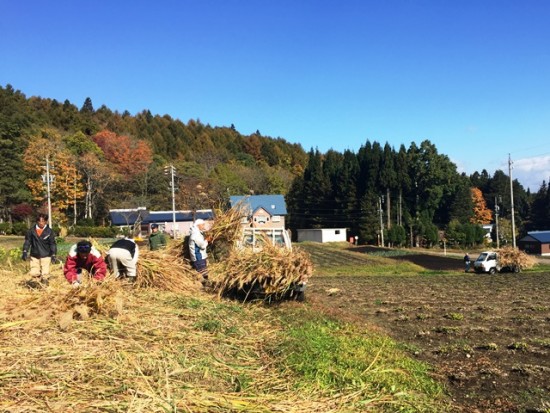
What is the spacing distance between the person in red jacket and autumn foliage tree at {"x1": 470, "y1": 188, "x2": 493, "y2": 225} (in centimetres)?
8484

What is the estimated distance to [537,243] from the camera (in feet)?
188

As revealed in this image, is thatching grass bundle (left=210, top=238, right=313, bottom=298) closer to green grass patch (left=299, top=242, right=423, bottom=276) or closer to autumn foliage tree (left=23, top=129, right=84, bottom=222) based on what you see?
green grass patch (left=299, top=242, right=423, bottom=276)

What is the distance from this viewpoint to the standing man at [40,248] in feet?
25.9

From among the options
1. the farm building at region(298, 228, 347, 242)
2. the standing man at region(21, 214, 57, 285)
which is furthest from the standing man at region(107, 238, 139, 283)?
the farm building at region(298, 228, 347, 242)

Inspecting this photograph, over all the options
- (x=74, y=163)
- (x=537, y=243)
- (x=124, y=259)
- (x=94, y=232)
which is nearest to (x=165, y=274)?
(x=124, y=259)

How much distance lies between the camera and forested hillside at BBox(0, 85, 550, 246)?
5450cm

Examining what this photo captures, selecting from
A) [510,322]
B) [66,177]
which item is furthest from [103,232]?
[510,322]

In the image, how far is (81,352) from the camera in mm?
3592

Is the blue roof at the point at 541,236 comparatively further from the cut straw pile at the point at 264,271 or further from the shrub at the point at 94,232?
the cut straw pile at the point at 264,271

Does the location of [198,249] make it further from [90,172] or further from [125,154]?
[125,154]

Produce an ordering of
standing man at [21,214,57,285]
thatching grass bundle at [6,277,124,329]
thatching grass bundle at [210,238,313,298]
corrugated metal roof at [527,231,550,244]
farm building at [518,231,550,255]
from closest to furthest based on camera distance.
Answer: thatching grass bundle at [6,277,124,329]
thatching grass bundle at [210,238,313,298]
standing man at [21,214,57,285]
farm building at [518,231,550,255]
corrugated metal roof at [527,231,550,244]

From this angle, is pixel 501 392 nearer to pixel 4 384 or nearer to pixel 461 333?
pixel 461 333

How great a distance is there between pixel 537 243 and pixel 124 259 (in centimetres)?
6282

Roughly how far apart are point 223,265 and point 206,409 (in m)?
5.23
